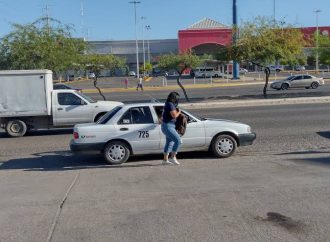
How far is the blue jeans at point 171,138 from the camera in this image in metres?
10.2

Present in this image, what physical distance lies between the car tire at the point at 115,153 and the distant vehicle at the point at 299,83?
35251 mm

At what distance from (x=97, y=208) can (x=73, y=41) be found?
25521mm

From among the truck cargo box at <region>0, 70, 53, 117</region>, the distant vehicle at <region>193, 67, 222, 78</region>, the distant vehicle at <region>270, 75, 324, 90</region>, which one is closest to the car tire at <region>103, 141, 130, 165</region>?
the truck cargo box at <region>0, 70, 53, 117</region>

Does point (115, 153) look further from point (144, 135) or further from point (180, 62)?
point (180, 62)

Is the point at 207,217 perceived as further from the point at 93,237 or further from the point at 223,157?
the point at 223,157

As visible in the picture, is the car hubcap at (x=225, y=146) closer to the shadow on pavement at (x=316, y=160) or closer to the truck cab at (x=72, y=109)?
the shadow on pavement at (x=316, y=160)

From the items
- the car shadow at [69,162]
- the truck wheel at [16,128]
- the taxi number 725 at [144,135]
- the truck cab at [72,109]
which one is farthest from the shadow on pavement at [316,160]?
the truck wheel at [16,128]

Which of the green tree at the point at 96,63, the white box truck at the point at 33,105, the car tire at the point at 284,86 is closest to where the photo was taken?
the white box truck at the point at 33,105

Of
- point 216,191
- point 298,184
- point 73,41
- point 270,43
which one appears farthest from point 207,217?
point 73,41

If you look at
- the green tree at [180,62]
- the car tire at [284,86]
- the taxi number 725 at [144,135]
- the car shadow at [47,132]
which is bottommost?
the car shadow at [47,132]

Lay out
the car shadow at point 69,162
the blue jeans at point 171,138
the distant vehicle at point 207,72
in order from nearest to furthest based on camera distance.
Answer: the blue jeans at point 171,138 < the car shadow at point 69,162 < the distant vehicle at point 207,72

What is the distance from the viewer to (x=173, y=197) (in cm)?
726

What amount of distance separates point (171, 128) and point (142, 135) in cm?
97

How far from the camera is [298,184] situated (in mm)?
7844
